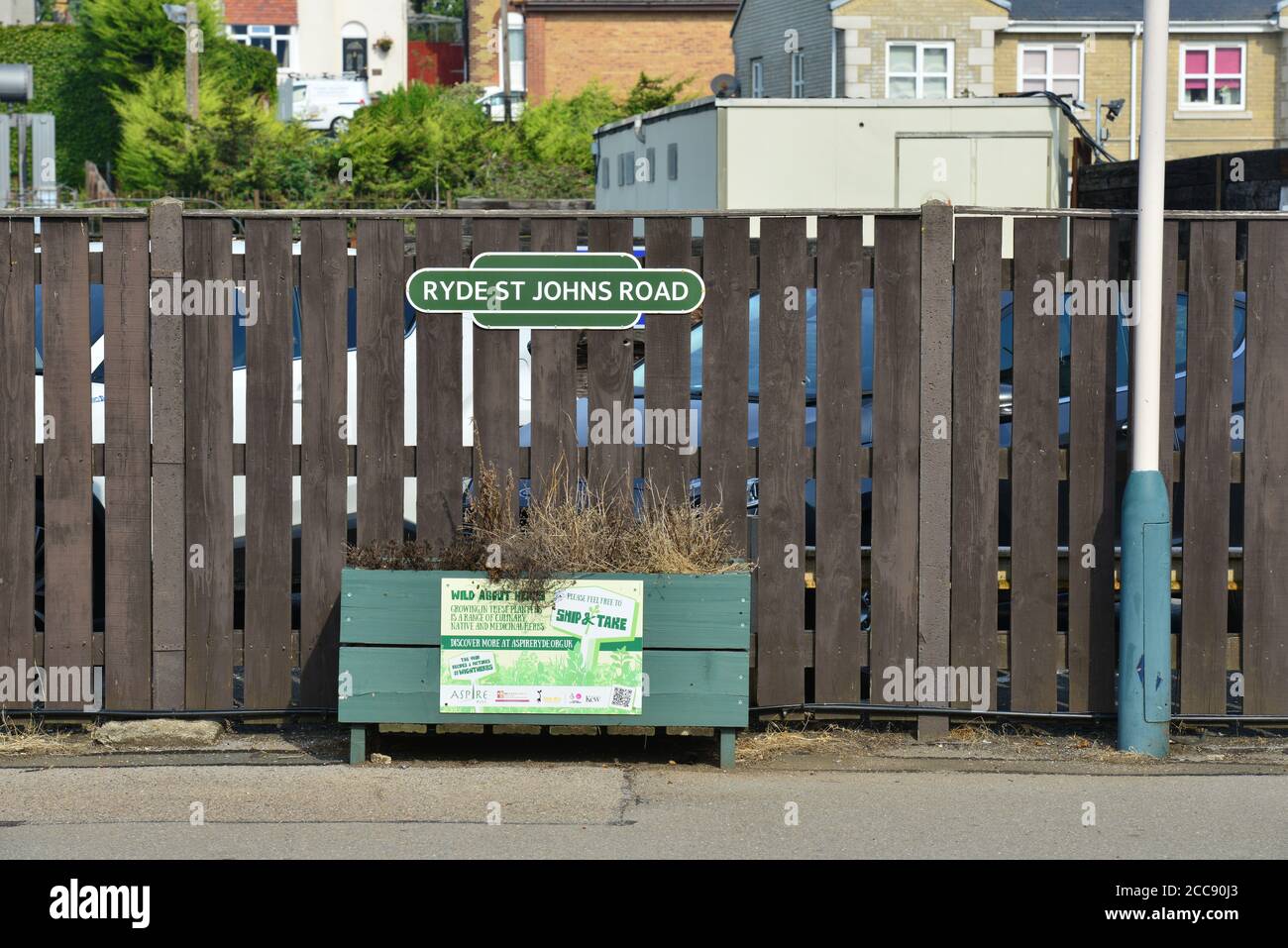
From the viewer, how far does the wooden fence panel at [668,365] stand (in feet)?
23.2

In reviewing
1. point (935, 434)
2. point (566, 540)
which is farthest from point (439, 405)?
point (935, 434)

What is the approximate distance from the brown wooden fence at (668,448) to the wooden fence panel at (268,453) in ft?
0.04

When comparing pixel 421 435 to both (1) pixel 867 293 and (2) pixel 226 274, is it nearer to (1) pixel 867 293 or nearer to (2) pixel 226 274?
(2) pixel 226 274

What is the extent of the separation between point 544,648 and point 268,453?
1.54 meters

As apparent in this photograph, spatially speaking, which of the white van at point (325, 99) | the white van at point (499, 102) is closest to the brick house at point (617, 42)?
the white van at point (499, 102)

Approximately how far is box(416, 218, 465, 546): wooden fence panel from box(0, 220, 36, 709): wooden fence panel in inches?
67.1

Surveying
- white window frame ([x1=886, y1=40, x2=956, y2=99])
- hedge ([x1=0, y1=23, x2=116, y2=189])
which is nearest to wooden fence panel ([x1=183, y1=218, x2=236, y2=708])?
white window frame ([x1=886, y1=40, x2=956, y2=99])

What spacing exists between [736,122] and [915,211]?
55.5 feet

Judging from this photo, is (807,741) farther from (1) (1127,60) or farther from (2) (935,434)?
(1) (1127,60)

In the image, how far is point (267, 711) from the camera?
23.5 feet

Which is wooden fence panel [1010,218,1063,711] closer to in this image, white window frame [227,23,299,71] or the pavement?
the pavement

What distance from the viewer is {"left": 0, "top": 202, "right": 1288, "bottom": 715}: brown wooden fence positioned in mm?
7066

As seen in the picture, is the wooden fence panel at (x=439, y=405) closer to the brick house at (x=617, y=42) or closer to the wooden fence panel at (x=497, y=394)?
the wooden fence panel at (x=497, y=394)

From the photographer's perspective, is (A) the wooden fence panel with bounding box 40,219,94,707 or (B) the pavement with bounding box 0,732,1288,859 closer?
(B) the pavement with bounding box 0,732,1288,859
